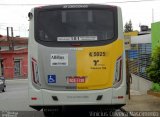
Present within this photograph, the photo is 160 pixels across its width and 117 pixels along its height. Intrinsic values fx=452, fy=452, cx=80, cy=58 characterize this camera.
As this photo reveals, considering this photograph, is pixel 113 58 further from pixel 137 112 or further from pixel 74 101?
pixel 137 112

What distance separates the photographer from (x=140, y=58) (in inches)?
1026

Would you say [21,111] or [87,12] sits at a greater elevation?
[87,12]

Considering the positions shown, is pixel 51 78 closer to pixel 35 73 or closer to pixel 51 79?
pixel 51 79

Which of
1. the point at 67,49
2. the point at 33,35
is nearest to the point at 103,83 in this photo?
the point at 67,49

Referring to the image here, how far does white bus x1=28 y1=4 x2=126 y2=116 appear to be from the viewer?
41.0ft

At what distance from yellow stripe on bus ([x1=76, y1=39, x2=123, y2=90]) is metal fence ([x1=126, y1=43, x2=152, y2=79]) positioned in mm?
11631

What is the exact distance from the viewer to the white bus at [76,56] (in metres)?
12.5

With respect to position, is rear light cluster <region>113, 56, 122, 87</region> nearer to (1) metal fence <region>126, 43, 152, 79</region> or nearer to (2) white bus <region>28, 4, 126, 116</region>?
(2) white bus <region>28, 4, 126, 116</region>

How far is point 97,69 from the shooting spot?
41.0 feet

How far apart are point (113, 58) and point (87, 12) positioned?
1.49 meters

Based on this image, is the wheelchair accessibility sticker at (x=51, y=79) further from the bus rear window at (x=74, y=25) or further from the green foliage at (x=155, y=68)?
the green foliage at (x=155, y=68)

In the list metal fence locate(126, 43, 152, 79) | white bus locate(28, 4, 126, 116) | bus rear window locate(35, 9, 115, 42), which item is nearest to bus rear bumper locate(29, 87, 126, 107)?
white bus locate(28, 4, 126, 116)

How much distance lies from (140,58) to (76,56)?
1404cm

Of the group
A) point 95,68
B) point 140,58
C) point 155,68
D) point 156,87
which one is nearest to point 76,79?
point 95,68
